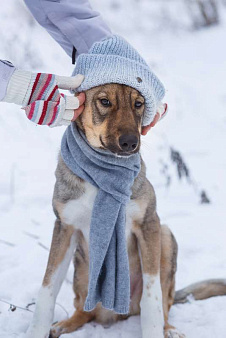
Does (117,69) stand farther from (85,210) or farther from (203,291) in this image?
(203,291)

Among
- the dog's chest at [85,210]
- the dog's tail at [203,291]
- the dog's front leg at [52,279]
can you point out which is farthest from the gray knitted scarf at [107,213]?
the dog's tail at [203,291]

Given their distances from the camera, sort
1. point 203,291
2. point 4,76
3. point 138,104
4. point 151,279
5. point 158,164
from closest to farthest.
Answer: point 4,76, point 138,104, point 151,279, point 203,291, point 158,164

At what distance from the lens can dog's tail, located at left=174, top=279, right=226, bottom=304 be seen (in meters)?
3.44

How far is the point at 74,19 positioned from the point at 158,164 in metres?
3.59

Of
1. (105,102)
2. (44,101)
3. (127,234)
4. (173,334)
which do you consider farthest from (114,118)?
(173,334)

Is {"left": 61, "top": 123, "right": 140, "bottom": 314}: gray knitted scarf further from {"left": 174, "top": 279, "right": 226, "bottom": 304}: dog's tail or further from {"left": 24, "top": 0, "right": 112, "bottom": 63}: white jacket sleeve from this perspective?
{"left": 174, "top": 279, "right": 226, "bottom": 304}: dog's tail

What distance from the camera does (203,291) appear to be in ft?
11.3

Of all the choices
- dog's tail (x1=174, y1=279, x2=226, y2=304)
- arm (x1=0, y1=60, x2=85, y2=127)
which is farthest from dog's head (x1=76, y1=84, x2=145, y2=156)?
dog's tail (x1=174, y1=279, x2=226, y2=304)

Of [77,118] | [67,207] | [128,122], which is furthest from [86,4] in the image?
[67,207]

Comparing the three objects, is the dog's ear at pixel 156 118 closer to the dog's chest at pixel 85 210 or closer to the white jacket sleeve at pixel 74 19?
the dog's chest at pixel 85 210

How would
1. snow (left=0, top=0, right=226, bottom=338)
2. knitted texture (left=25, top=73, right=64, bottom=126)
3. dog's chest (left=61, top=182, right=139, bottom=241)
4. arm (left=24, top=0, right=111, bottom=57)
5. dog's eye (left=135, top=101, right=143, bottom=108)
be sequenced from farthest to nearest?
1. snow (left=0, top=0, right=226, bottom=338)
2. arm (left=24, top=0, right=111, bottom=57)
3. dog's chest (left=61, top=182, right=139, bottom=241)
4. dog's eye (left=135, top=101, right=143, bottom=108)
5. knitted texture (left=25, top=73, right=64, bottom=126)

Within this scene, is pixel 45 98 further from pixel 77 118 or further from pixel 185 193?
pixel 185 193

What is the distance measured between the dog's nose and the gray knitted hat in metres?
0.31

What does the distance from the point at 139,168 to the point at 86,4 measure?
1.17 meters
